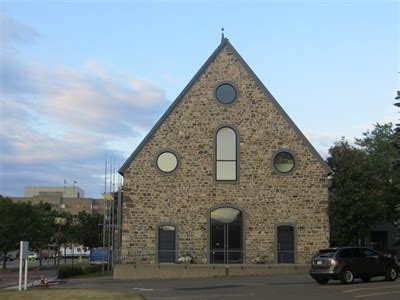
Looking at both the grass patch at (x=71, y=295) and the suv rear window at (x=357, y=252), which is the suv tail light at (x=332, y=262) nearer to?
the suv rear window at (x=357, y=252)

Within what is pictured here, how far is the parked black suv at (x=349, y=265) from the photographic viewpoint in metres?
23.1

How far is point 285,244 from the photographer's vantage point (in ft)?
111

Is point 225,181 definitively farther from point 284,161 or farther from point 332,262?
point 332,262

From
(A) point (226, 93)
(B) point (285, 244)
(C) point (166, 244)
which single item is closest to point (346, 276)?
(B) point (285, 244)

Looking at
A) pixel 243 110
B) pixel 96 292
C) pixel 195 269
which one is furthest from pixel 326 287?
pixel 243 110

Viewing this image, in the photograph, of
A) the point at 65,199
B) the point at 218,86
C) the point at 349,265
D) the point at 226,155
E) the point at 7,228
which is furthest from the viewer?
the point at 65,199

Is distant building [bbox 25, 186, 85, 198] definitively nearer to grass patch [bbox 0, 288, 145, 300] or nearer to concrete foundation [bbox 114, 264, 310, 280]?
concrete foundation [bbox 114, 264, 310, 280]

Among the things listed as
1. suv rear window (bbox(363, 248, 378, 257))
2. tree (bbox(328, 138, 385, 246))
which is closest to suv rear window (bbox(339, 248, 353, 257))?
suv rear window (bbox(363, 248, 378, 257))

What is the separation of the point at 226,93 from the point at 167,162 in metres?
5.52

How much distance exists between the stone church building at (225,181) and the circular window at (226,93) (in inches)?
2.4

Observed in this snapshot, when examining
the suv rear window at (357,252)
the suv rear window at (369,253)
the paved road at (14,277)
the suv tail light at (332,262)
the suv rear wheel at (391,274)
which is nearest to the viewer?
A: the suv tail light at (332,262)

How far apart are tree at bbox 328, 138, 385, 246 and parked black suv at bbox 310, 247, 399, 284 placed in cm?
964

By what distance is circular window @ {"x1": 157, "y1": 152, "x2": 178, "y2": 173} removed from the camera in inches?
1348

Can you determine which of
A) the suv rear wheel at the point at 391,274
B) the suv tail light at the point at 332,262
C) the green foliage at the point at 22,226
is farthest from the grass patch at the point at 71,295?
A: the green foliage at the point at 22,226
